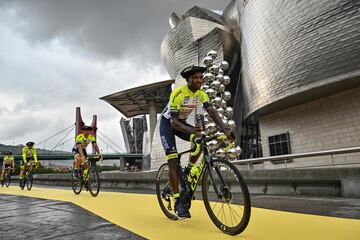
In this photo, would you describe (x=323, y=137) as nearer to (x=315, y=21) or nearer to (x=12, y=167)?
(x=315, y=21)

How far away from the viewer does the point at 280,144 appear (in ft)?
81.7

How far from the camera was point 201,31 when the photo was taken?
34281 mm

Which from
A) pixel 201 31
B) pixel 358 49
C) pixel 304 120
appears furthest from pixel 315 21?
pixel 201 31

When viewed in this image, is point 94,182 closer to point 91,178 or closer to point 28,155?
point 91,178

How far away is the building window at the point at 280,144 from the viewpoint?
24.1 meters

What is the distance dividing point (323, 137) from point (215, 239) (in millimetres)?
21320

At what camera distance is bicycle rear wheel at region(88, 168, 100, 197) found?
25.1 ft

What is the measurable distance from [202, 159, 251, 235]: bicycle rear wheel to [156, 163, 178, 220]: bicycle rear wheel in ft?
2.96

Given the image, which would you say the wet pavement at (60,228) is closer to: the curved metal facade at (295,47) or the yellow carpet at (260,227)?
the yellow carpet at (260,227)

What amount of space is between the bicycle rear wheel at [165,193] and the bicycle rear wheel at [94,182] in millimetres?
3736

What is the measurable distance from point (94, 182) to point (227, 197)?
5.52 meters

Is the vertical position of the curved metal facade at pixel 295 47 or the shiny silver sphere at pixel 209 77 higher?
the curved metal facade at pixel 295 47

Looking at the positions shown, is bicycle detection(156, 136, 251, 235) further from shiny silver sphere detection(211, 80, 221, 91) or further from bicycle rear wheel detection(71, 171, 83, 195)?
shiny silver sphere detection(211, 80, 221, 91)

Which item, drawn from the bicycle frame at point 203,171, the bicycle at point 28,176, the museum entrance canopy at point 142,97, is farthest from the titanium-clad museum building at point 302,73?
the museum entrance canopy at point 142,97
